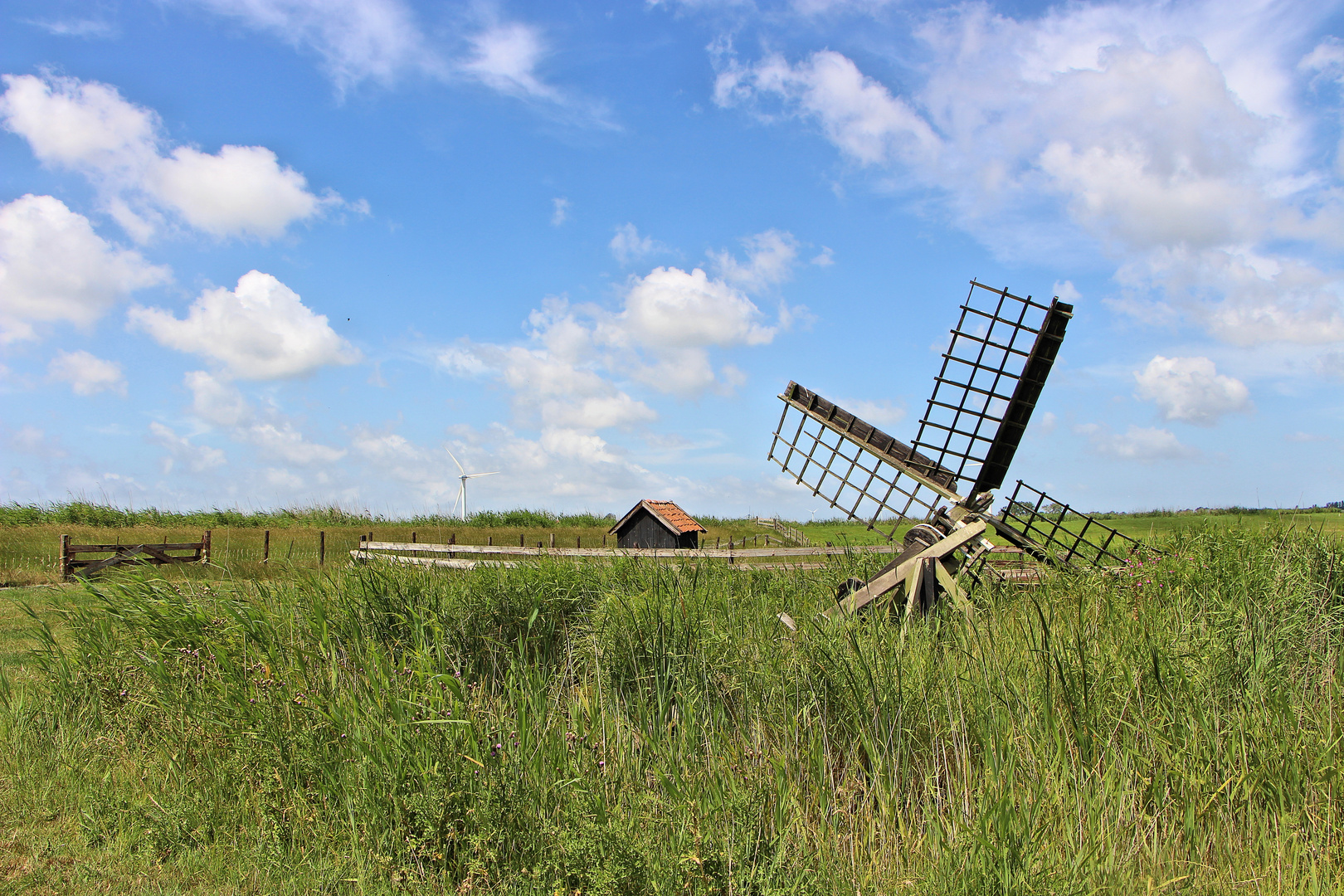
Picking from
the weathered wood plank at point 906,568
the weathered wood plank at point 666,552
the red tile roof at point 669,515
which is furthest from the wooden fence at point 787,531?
the weathered wood plank at point 906,568

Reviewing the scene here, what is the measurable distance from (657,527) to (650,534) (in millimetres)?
449

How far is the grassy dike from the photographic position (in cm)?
323

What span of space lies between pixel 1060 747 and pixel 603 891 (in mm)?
2164

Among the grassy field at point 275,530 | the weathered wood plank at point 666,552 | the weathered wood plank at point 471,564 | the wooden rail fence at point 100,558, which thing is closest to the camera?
the weathered wood plank at point 471,564

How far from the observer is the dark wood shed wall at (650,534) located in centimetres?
2478

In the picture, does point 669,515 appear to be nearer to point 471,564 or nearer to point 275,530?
point 275,530

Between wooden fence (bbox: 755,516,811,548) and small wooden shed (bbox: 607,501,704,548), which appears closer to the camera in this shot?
Answer: small wooden shed (bbox: 607,501,704,548)

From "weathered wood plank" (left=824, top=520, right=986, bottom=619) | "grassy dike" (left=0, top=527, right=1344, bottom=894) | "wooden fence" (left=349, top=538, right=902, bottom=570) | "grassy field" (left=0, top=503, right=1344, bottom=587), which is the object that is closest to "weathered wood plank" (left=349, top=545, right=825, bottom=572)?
"wooden fence" (left=349, top=538, right=902, bottom=570)

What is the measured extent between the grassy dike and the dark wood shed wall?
18.5 metres

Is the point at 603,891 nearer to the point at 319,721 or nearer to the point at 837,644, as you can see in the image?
the point at 837,644

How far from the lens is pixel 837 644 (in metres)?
4.56

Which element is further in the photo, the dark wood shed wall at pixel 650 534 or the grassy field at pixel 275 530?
the dark wood shed wall at pixel 650 534

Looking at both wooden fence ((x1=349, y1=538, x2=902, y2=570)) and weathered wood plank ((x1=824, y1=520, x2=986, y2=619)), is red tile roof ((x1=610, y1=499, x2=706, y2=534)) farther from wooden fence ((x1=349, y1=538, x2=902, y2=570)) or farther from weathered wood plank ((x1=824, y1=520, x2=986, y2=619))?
weathered wood plank ((x1=824, y1=520, x2=986, y2=619))

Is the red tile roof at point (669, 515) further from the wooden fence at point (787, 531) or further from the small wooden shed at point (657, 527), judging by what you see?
the wooden fence at point (787, 531)
